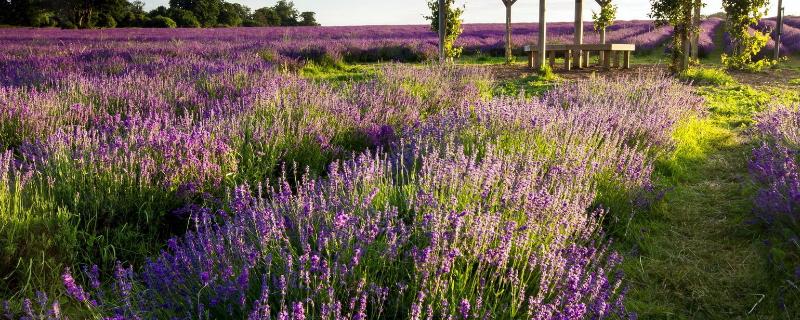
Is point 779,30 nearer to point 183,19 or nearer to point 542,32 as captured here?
point 542,32

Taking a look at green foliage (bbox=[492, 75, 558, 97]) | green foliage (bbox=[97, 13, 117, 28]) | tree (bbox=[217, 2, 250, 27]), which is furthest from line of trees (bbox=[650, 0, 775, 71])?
tree (bbox=[217, 2, 250, 27])

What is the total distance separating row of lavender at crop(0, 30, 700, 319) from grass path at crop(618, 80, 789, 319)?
21cm

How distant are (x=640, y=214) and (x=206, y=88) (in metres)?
5.30

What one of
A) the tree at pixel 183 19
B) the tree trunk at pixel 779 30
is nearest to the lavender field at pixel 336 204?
the tree trunk at pixel 779 30

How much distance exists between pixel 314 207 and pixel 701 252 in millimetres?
2314

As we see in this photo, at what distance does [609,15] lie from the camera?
14375 mm

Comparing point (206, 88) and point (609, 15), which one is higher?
point (609, 15)

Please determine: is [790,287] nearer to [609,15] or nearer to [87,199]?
[87,199]

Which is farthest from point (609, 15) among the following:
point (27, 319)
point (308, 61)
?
point (27, 319)

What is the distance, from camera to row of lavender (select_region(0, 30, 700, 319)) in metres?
1.99

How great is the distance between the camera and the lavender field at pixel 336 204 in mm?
2006

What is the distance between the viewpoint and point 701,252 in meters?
3.36

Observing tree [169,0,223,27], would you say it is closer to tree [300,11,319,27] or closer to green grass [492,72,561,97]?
tree [300,11,319,27]

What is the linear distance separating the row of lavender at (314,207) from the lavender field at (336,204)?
18 mm
